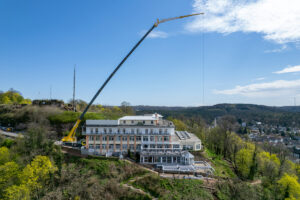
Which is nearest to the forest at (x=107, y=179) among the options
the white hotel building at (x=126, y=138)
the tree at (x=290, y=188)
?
the tree at (x=290, y=188)

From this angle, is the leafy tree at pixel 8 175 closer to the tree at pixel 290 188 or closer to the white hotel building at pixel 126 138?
the white hotel building at pixel 126 138

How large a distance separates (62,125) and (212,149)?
4461 cm

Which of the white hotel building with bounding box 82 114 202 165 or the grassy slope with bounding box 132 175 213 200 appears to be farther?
the white hotel building with bounding box 82 114 202 165

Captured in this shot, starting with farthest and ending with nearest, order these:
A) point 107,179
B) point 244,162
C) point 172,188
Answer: point 244,162, point 107,179, point 172,188

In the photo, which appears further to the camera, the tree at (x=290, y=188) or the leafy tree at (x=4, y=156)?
the tree at (x=290, y=188)

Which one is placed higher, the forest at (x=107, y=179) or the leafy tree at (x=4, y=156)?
the leafy tree at (x=4, y=156)

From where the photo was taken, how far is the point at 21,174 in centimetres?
2331

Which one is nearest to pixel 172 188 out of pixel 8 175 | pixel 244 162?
pixel 244 162

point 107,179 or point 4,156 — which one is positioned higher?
point 4,156

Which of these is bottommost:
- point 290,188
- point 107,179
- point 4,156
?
point 290,188

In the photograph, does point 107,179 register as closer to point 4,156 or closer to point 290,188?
point 4,156

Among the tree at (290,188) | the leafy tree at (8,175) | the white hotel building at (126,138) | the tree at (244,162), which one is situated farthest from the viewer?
the tree at (244,162)

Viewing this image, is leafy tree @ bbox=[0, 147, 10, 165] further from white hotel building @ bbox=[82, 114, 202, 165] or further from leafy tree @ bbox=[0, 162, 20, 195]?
white hotel building @ bbox=[82, 114, 202, 165]

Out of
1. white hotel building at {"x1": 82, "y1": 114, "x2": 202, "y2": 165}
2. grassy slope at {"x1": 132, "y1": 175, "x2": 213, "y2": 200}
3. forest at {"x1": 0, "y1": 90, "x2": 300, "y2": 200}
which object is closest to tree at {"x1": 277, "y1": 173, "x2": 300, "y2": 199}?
forest at {"x1": 0, "y1": 90, "x2": 300, "y2": 200}
